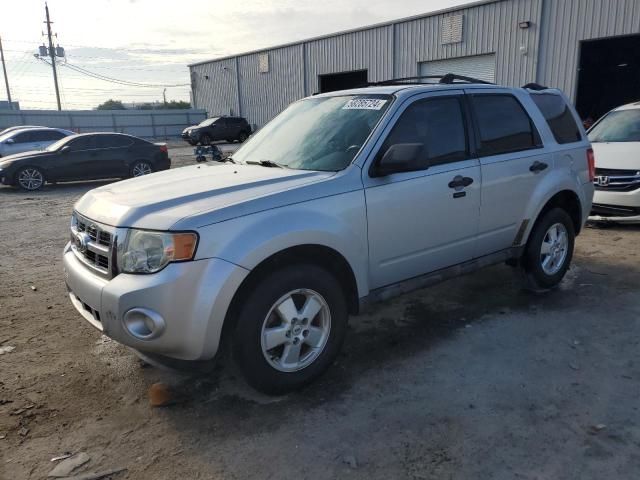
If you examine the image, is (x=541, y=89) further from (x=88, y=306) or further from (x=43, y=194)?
(x=43, y=194)

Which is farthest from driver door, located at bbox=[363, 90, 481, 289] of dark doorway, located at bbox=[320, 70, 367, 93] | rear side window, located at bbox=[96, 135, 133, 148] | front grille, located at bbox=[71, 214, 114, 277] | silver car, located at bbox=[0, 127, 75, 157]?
dark doorway, located at bbox=[320, 70, 367, 93]

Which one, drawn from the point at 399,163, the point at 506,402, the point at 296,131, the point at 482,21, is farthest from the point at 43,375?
the point at 482,21

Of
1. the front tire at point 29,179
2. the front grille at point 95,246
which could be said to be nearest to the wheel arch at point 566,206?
the front grille at point 95,246

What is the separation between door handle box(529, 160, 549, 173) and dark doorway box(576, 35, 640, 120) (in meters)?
17.1

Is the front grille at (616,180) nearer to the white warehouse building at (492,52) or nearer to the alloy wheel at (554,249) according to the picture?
the alloy wheel at (554,249)

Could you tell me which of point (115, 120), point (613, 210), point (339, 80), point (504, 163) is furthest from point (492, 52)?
point (115, 120)

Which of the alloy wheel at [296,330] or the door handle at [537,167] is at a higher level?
the door handle at [537,167]

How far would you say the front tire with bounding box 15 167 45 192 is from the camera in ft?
44.2

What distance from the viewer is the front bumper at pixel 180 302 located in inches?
110

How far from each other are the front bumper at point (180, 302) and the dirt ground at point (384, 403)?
1.80 feet

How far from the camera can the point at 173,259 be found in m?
2.82

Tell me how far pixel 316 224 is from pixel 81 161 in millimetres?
12668

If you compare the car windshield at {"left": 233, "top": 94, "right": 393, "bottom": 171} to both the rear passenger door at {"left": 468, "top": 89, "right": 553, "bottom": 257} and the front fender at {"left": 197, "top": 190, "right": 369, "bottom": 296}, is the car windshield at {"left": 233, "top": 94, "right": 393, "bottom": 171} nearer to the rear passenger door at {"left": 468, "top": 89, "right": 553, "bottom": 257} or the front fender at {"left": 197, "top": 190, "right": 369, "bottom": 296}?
the front fender at {"left": 197, "top": 190, "right": 369, "bottom": 296}

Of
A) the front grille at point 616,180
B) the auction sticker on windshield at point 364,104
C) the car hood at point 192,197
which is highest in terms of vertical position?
the auction sticker on windshield at point 364,104
